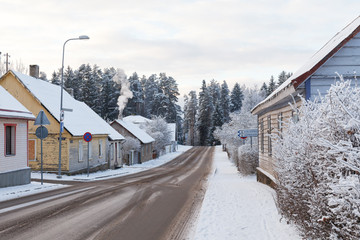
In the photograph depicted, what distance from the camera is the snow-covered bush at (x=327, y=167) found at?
4.08 metres

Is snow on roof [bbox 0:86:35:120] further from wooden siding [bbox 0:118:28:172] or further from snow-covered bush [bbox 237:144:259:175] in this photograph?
snow-covered bush [bbox 237:144:259:175]

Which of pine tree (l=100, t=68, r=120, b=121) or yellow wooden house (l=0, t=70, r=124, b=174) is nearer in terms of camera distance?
yellow wooden house (l=0, t=70, r=124, b=174)

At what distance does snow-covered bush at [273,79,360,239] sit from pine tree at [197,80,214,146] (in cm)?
10297

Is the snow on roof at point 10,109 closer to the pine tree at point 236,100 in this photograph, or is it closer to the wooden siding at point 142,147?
the wooden siding at point 142,147

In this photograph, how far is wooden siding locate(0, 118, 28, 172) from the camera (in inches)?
608

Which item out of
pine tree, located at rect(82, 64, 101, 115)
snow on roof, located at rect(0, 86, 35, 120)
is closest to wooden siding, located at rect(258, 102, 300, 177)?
snow on roof, located at rect(0, 86, 35, 120)

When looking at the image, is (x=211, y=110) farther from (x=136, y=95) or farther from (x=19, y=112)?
(x=19, y=112)

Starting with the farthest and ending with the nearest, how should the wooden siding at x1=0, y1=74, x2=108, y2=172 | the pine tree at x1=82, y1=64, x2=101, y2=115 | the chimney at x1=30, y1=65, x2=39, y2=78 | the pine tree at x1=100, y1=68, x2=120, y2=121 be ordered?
the pine tree at x1=100, y1=68, x2=120, y2=121 < the pine tree at x1=82, y1=64, x2=101, y2=115 < the chimney at x1=30, y1=65, x2=39, y2=78 < the wooden siding at x1=0, y1=74, x2=108, y2=172

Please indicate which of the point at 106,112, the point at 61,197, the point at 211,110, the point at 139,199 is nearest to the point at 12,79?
the point at 61,197

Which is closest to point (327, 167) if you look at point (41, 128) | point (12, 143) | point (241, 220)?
point (241, 220)

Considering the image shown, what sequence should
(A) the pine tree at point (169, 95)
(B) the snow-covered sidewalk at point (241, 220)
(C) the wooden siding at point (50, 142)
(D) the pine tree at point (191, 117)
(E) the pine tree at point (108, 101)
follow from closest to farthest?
(B) the snow-covered sidewalk at point (241, 220) < (C) the wooden siding at point (50, 142) < (E) the pine tree at point (108, 101) < (A) the pine tree at point (169, 95) < (D) the pine tree at point (191, 117)

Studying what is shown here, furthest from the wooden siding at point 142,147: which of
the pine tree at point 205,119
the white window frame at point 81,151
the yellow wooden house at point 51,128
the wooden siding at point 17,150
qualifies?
the pine tree at point 205,119

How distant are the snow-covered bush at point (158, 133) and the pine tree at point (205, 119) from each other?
149 ft

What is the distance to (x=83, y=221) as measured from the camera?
8797 millimetres
